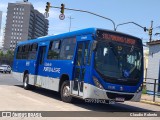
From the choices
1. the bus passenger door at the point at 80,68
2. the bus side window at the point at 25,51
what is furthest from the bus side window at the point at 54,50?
the bus side window at the point at 25,51

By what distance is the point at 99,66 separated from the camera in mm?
14594

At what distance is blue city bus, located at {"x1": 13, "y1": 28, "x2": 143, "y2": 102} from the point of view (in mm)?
14508

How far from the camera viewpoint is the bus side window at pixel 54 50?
18453 mm

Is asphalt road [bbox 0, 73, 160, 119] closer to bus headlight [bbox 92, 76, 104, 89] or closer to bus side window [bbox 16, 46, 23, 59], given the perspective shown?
bus headlight [bbox 92, 76, 104, 89]

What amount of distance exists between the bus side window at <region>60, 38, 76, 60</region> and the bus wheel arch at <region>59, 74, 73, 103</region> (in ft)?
3.02

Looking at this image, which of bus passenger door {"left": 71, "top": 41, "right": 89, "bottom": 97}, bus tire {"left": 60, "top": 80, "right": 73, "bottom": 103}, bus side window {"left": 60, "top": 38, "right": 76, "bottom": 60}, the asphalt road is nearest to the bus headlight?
bus passenger door {"left": 71, "top": 41, "right": 89, "bottom": 97}

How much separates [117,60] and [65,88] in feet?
10.2

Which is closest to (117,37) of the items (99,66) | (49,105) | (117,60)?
(117,60)

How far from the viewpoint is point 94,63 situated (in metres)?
14.5

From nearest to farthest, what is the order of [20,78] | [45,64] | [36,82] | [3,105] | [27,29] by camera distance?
[3,105] < [45,64] < [36,82] < [20,78] < [27,29]

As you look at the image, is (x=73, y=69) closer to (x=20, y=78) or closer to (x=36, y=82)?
(x=36, y=82)

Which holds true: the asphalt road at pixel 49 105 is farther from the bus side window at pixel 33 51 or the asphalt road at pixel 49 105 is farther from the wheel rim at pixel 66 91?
the bus side window at pixel 33 51

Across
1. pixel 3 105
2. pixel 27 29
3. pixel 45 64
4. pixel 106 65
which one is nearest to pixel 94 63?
pixel 106 65

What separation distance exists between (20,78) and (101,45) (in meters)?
11.4
